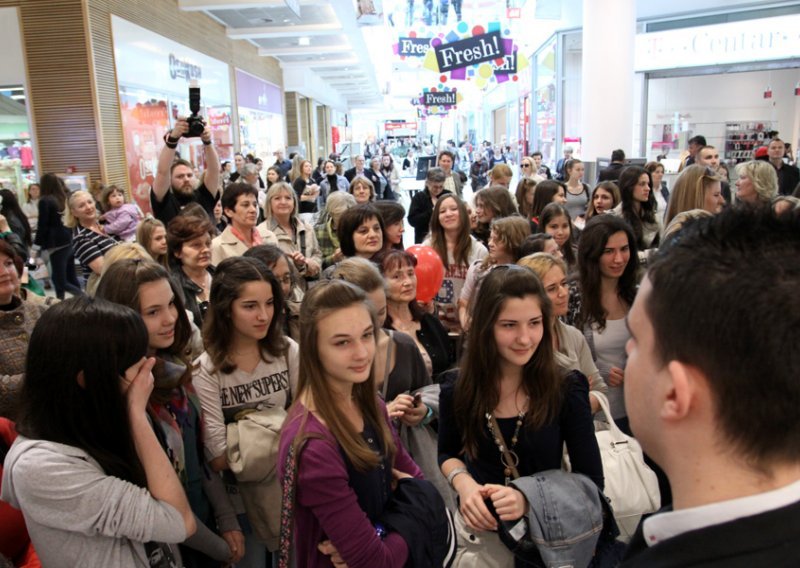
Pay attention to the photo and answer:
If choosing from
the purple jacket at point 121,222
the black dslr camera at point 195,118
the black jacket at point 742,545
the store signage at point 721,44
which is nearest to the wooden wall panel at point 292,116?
the store signage at point 721,44

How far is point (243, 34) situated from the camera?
514 inches

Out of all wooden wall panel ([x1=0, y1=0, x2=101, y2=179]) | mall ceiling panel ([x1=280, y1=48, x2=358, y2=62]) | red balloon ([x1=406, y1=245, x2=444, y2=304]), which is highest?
mall ceiling panel ([x1=280, y1=48, x2=358, y2=62])

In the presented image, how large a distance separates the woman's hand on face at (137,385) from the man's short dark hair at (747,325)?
1.33 meters

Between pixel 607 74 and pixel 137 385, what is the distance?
9017mm

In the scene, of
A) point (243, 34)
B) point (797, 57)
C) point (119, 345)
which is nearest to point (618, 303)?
point (119, 345)

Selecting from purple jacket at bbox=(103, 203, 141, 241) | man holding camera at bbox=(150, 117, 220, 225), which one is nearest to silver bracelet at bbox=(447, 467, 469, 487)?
man holding camera at bbox=(150, 117, 220, 225)

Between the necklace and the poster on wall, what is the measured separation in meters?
8.18

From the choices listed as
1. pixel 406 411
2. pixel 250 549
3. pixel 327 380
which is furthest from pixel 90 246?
pixel 327 380

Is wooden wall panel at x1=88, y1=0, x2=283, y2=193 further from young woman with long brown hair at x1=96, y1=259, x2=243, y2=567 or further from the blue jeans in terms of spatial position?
the blue jeans

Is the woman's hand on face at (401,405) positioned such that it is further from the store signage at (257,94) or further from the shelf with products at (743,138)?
the store signage at (257,94)

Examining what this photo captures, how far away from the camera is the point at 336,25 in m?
13.0

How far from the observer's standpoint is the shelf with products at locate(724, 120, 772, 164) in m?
12.0

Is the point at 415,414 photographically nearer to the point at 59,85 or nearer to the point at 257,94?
the point at 59,85

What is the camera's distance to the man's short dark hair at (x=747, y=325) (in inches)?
29.9
